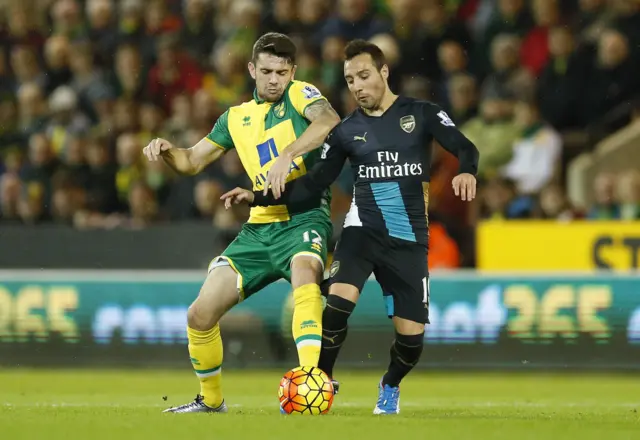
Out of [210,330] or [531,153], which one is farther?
[531,153]

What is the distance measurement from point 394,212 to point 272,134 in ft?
2.96

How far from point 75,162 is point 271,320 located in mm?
3815

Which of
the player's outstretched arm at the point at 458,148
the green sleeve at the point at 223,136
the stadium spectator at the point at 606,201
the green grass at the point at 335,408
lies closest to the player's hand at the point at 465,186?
the player's outstretched arm at the point at 458,148

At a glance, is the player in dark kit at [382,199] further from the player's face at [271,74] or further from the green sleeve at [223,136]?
the green sleeve at [223,136]

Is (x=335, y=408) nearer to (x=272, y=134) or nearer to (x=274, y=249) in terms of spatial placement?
(x=274, y=249)

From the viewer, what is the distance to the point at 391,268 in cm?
796

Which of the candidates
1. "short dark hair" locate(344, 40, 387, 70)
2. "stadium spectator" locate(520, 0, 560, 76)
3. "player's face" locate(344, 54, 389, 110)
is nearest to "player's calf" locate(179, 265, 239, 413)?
"player's face" locate(344, 54, 389, 110)

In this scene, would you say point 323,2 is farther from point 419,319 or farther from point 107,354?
point 419,319

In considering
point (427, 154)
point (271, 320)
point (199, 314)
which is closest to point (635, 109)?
point (271, 320)

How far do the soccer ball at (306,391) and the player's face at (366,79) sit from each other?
1677 mm

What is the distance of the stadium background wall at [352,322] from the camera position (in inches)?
473

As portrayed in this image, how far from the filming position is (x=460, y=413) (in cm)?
826

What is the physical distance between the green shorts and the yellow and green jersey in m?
0.09

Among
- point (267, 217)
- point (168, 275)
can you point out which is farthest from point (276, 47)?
point (168, 275)
